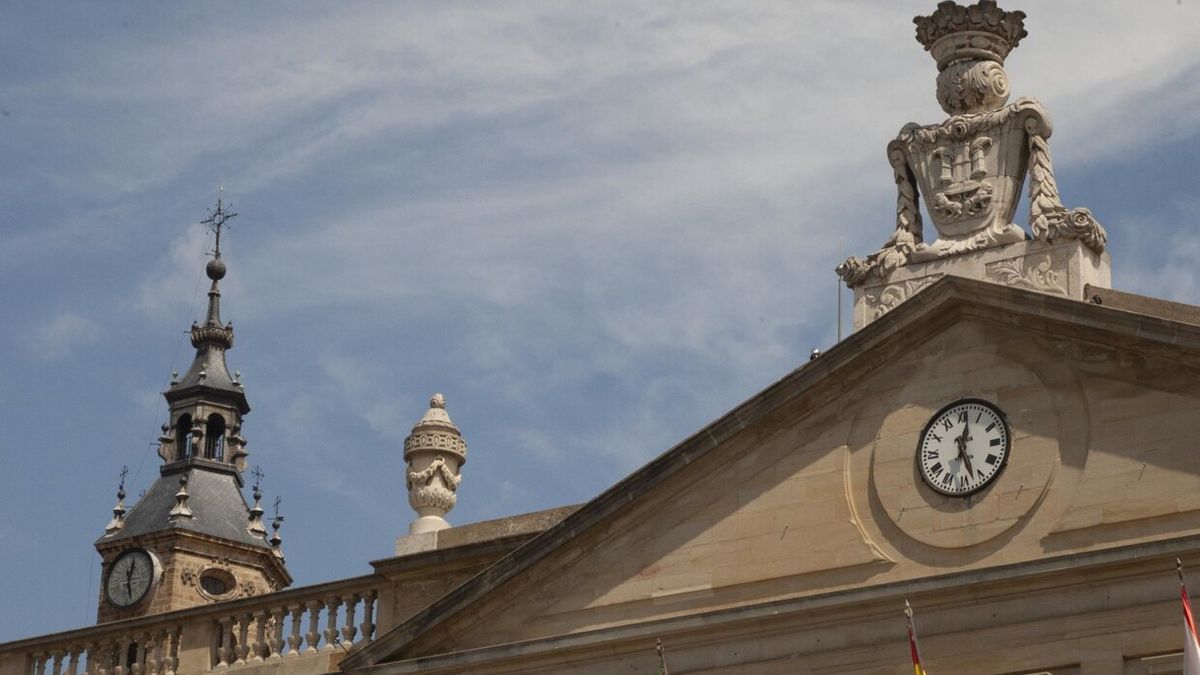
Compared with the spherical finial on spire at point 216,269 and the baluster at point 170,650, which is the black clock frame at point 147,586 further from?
the baluster at point 170,650

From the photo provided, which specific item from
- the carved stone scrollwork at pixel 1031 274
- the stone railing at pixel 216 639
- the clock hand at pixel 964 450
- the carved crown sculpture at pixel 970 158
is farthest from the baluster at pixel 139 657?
the carved stone scrollwork at pixel 1031 274

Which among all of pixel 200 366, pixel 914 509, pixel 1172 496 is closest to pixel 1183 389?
pixel 1172 496

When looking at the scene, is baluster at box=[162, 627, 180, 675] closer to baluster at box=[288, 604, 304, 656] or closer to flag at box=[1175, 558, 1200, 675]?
baluster at box=[288, 604, 304, 656]

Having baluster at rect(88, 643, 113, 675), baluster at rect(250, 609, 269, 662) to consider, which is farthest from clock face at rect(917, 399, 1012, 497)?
baluster at rect(88, 643, 113, 675)

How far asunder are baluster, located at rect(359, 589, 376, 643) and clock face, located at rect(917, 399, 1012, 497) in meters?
6.43

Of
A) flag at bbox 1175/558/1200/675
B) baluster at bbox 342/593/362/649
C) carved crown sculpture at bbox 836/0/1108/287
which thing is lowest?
flag at bbox 1175/558/1200/675

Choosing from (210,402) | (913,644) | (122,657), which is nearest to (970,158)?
(913,644)

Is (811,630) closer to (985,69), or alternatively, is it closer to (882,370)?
(882,370)

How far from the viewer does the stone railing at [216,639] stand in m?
32.3

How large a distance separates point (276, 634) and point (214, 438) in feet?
112

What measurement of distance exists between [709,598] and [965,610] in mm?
2747

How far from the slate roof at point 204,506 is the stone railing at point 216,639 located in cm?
3150

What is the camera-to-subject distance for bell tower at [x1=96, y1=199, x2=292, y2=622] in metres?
64.3

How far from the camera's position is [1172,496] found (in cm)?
2752
